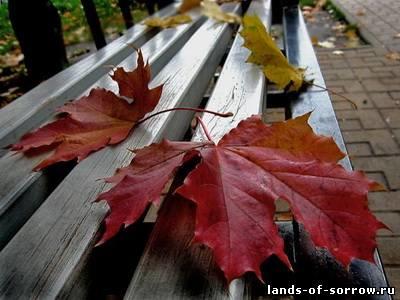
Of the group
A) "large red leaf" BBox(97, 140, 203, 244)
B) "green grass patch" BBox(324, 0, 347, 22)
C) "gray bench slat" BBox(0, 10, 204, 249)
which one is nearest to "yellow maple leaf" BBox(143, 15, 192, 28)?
"gray bench slat" BBox(0, 10, 204, 249)

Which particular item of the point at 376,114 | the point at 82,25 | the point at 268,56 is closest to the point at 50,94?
the point at 268,56

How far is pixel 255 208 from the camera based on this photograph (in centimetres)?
52

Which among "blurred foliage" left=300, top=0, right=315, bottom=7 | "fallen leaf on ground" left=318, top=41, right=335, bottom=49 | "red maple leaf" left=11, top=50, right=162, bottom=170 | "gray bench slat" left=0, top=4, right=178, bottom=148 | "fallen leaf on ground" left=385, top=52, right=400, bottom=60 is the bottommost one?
"blurred foliage" left=300, top=0, right=315, bottom=7

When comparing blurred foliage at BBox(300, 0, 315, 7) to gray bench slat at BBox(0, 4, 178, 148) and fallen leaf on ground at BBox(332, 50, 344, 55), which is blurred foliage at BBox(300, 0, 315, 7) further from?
gray bench slat at BBox(0, 4, 178, 148)

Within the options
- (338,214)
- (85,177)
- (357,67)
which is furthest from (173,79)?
(357,67)

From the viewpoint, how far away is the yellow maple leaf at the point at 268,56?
3.77 feet

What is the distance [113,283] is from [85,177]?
0.67 feet

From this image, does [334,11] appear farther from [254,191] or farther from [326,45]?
[254,191]

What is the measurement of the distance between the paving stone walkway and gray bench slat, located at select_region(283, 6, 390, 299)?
89cm

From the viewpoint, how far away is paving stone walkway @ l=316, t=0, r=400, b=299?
1895mm

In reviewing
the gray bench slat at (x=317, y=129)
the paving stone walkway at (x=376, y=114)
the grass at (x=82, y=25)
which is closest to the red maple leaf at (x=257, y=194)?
the gray bench slat at (x=317, y=129)

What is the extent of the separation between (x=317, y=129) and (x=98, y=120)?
56cm

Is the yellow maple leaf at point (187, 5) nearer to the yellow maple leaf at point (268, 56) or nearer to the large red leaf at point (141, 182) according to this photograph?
the yellow maple leaf at point (268, 56)

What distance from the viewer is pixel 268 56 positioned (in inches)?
47.2
